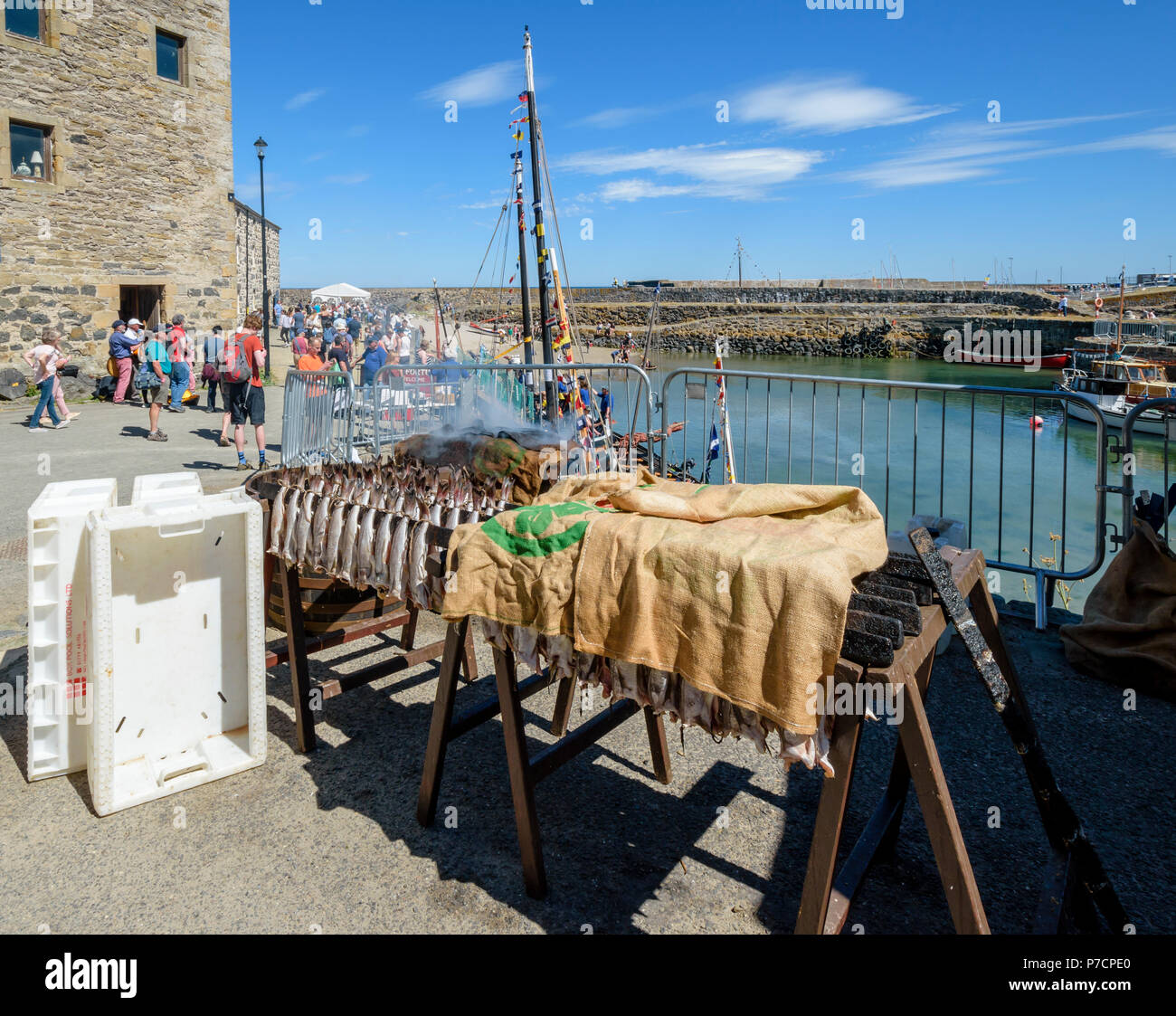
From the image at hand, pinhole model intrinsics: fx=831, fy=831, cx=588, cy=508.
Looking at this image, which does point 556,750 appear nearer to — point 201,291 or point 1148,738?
point 1148,738

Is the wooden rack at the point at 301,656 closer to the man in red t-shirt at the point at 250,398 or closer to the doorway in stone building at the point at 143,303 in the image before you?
the man in red t-shirt at the point at 250,398

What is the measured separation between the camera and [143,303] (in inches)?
830

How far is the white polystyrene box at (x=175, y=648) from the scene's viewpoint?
3465 millimetres

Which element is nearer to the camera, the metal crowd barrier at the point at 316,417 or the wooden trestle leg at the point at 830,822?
the wooden trestle leg at the point at 830,822

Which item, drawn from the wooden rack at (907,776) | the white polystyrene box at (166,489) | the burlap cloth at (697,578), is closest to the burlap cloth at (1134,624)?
the wooden rack at (907,776)

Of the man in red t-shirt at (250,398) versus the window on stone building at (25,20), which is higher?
the window on stone building at (25,20)

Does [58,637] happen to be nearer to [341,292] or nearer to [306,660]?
[306,660]

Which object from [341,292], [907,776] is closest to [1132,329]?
[341,292]

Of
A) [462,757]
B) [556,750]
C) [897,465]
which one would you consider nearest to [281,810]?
[462,757]

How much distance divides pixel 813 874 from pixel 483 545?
54.9 inches

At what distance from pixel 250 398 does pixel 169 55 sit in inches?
523

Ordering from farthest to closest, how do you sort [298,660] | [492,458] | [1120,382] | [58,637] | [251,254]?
1. [251,254]
2. [1120,382]
3. [492,458]
4. [298,660]
5. [58,637]

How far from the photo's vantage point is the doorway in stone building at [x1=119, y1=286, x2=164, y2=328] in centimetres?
2055

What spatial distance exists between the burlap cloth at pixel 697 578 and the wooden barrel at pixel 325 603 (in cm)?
227
